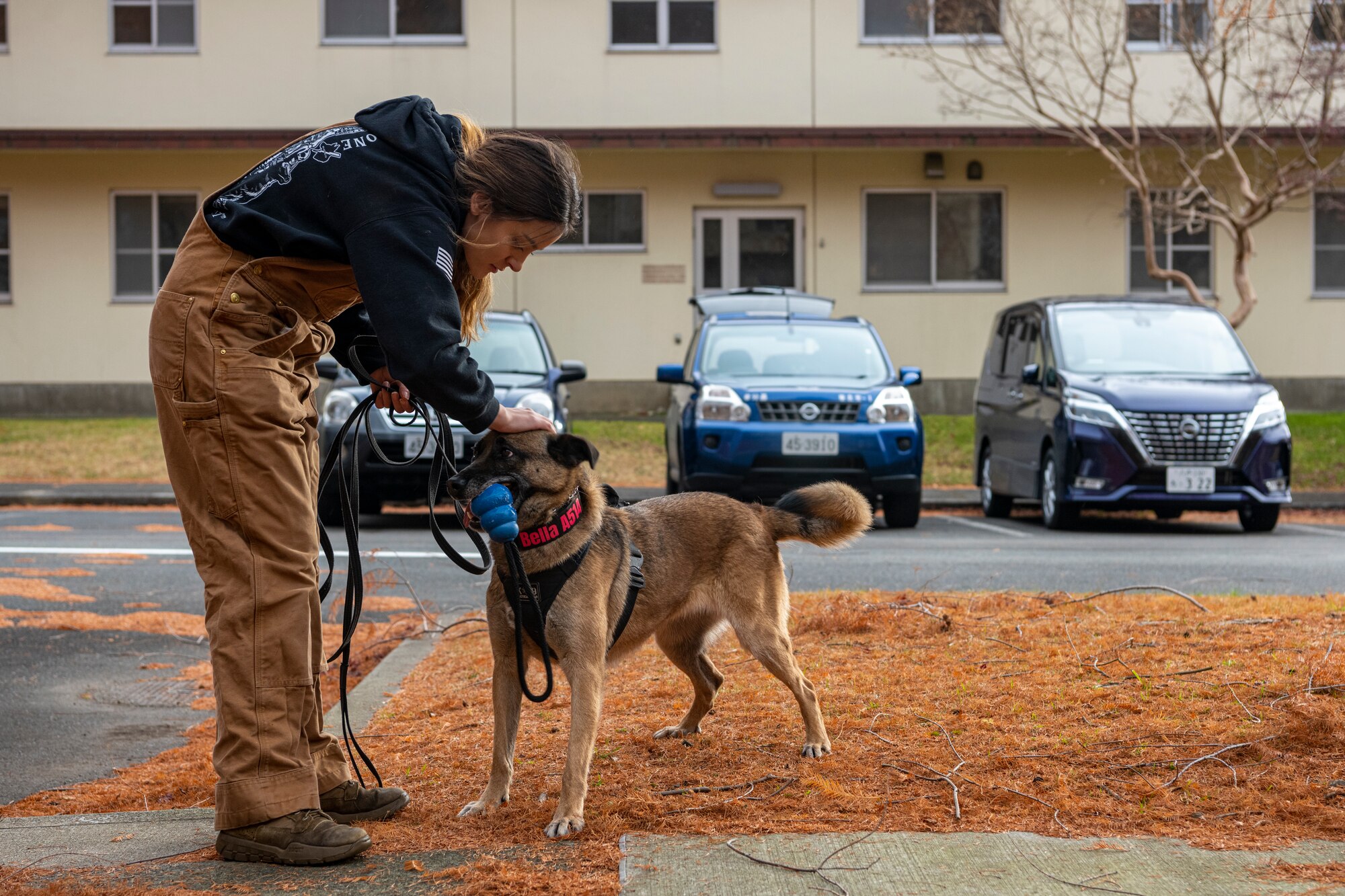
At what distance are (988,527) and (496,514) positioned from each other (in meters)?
10.2

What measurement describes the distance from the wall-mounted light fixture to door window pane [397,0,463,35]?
477 cm

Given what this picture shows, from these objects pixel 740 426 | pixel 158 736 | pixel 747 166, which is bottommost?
pixel 158 736

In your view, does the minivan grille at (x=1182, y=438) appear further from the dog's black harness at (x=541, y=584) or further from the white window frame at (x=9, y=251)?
the white window frame at (x=9, y=251)

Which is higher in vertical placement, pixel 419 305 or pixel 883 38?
pixel 883 38

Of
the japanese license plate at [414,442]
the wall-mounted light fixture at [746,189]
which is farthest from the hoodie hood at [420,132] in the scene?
the wall-mounted light fixture at [746,189]

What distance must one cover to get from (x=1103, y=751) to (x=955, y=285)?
19.5 metres

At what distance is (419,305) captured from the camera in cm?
331

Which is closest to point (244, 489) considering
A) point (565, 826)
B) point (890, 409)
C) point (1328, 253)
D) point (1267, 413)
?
point (565, 826)

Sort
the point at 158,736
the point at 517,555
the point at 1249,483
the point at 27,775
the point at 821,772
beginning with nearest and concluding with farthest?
1. the point at 517,555
2. the point at 821,772
3. the point at 27,775
4. the point at 158,736
5. the point at 1249,483

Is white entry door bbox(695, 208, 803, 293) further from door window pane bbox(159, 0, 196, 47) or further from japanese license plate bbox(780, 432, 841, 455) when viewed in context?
japanese license plate bbox(780, 432, 841, 455)

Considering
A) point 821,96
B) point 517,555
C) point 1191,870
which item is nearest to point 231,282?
point 517,555

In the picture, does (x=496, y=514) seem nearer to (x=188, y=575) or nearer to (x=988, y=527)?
(x=188, y=575)

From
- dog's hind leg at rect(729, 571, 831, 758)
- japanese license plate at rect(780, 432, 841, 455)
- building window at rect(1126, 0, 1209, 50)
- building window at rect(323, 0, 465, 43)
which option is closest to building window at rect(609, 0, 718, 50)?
building window at rect(323, 0, 465, 43)

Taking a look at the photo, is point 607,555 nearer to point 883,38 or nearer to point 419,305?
point 419,305
